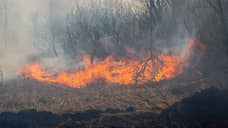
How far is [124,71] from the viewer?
1672 cm

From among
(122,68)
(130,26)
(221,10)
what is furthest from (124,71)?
(221,10)

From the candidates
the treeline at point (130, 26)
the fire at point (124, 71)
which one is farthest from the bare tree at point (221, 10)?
the fire at point (124, 71)

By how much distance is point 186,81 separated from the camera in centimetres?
1374

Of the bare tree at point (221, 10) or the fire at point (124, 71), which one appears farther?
the fire at point (124, 71)

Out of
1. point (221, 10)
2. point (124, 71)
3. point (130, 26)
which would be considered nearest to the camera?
point (221, 10)

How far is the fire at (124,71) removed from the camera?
15711 mm

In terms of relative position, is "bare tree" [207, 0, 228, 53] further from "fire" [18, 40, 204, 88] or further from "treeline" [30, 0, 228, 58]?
"fire" [18, 40, 204, 88]

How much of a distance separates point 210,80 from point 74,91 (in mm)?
12371

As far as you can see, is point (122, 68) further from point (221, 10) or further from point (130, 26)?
point (221, 10)

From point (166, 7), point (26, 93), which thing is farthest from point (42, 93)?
point (166, 7)

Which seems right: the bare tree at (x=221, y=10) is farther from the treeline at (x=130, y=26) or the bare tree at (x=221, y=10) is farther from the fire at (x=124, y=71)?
the fire at (x=124, y=71)

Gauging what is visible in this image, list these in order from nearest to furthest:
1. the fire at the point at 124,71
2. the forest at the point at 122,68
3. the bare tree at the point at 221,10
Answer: the forest at the point at 122,68, the bare tree at the point at 221,10, the fire at the point at 124,71

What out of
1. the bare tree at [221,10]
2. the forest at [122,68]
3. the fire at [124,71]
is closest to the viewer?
the forest at [122,68]

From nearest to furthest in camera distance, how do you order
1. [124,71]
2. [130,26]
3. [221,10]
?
1. [221,10]
2. [124,71]
3. [130,26]
